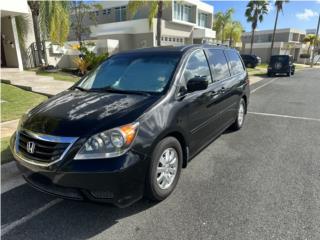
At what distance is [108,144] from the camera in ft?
8.26

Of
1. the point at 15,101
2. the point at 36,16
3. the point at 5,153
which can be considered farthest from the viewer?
the point at 36,16

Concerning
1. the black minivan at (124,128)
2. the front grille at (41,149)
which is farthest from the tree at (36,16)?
the front grille at (41,149)

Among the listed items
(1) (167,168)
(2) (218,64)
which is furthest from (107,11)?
(1) (167,168)

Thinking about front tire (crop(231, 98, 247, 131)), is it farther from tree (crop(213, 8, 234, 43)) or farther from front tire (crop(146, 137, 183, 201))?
tree (crop(213, 8, 234, 43))

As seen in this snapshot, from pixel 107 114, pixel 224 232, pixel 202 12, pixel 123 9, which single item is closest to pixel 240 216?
pixel 224 232

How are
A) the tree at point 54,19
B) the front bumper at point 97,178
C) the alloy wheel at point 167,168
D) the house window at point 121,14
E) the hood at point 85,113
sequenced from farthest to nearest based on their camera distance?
the house window at point 121,14 → the tree at point 54,19 → the alloy wheel at point 167,168 → the hood at point 85,113 → the front bumper at point 97,178

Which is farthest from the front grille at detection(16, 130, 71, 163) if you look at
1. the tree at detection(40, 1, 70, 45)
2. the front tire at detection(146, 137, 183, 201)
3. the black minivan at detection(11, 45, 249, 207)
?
the tree at detection(40, 1, 70, 45)

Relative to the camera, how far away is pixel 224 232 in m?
2.61

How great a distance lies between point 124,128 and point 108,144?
22 centimetres

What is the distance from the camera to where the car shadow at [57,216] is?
8.60 feet

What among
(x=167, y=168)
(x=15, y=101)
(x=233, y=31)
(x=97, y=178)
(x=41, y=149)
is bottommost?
(x=15, y=101)

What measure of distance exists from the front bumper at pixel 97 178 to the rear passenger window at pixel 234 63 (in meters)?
3.40

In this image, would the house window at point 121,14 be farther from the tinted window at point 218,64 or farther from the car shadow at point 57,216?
the car shadow at point 57,216

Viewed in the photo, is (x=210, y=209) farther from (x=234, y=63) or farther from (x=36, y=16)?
(x=36, y=16)
